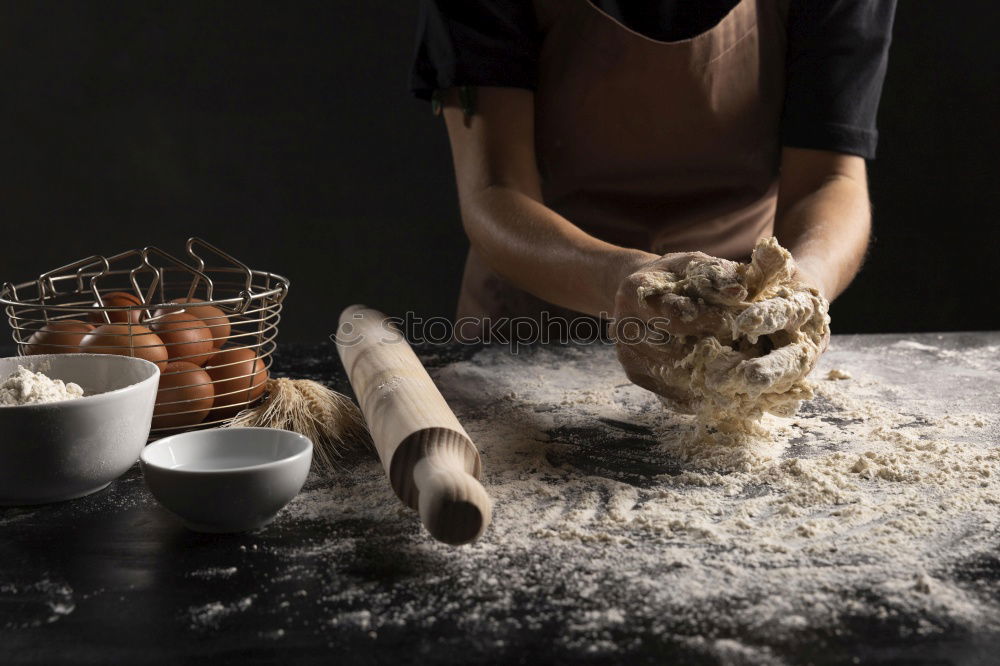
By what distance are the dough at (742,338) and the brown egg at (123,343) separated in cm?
61

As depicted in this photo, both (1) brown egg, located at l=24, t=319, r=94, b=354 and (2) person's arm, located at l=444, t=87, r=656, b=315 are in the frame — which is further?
(2) person's arm, located at l=444, t=87, r=656, b=315

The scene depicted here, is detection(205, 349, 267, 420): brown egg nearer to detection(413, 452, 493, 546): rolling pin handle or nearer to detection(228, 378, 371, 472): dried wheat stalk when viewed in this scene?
detection(228, 378, 371, 472): dried wheat stalk

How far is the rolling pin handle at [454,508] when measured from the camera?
799 millimetres

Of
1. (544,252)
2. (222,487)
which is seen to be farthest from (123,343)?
(544,252)

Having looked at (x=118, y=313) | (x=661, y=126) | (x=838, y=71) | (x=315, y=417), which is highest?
(x=838, y=71)

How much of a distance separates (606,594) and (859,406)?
70 centimetres

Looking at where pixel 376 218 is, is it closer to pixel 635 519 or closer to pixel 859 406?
pixel 859 406

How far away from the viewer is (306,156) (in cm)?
300

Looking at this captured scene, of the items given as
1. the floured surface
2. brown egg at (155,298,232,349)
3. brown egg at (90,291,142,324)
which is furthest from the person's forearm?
brown egg at (90,291,142,324)

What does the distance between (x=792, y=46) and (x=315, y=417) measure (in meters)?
1.14

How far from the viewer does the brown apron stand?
168cm

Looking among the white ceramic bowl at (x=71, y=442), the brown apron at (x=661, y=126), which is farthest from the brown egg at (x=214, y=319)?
the brown apron at (x=661, y=126)

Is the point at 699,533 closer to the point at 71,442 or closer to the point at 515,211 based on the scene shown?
the point at 71,442

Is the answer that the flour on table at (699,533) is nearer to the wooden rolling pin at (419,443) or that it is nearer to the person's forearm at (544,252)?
the wooden rolling pin at (419,443)
